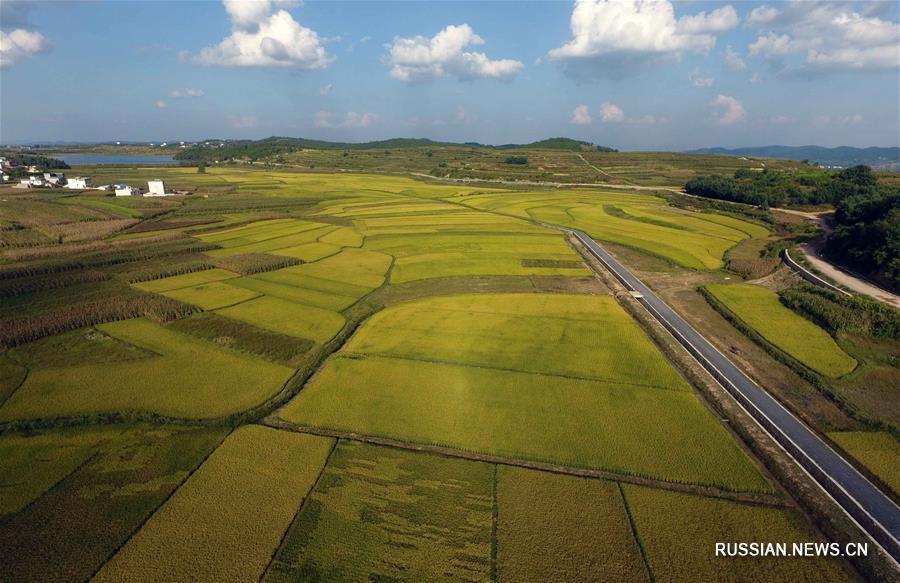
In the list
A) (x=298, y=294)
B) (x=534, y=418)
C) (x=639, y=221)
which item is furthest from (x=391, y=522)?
(x=639, y=221)

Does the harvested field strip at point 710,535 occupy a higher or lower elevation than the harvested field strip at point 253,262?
lower

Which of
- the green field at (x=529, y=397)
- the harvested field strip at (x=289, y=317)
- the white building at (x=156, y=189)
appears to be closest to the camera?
the green field at (x=529, y=397)

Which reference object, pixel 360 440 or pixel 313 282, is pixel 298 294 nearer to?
pixel 313 282

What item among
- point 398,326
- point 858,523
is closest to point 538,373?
point 398,326

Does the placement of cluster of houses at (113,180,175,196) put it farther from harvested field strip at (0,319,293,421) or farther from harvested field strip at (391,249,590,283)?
harvested field strip at (0,319,293,421)

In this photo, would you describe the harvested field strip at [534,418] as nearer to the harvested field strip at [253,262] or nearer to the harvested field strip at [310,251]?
the harvested field strip at [253,262]

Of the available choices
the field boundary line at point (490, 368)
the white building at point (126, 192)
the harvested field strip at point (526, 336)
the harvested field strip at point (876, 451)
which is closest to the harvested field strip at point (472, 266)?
the harvested field strip at point (526, 336)
